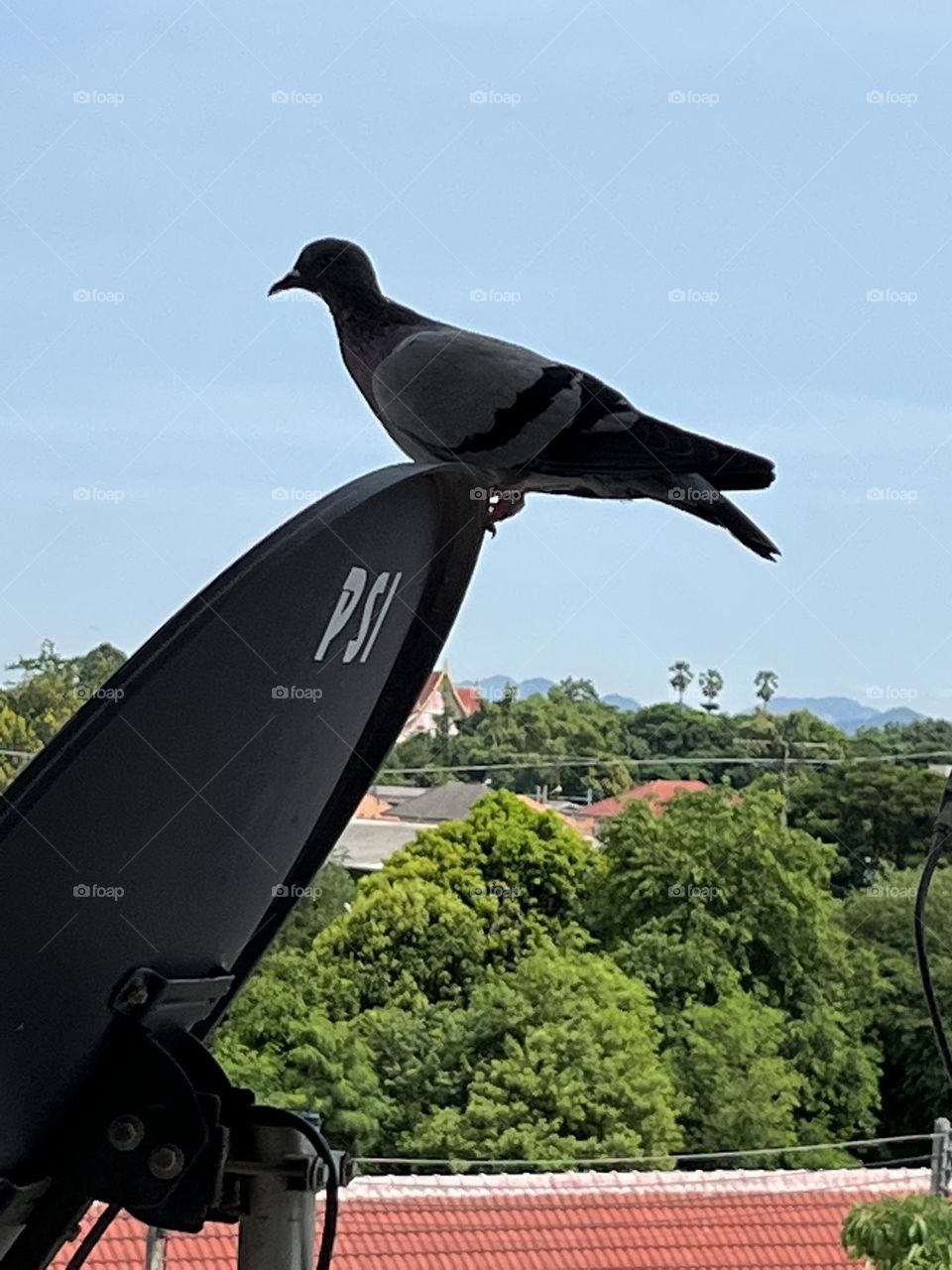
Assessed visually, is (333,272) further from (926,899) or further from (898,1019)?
(898,1019)

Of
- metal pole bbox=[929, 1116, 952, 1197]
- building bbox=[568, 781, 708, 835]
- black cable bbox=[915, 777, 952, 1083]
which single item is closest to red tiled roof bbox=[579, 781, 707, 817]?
building bbox=[568, 781, 708, 835]

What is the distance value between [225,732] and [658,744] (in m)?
5.35

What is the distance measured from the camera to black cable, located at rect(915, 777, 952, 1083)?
50cm

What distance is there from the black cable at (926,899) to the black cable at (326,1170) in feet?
0.63

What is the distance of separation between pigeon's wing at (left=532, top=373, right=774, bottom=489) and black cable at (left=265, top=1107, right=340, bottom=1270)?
0.50m

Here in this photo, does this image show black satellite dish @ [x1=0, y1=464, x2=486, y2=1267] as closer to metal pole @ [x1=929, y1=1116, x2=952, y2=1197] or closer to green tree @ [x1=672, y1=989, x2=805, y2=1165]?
metal pole @ [x1=929, y1=1116, x2=952, y2=1197]

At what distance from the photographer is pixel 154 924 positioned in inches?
15.1

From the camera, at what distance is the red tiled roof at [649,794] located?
6.04 metres

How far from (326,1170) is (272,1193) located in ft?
0.04

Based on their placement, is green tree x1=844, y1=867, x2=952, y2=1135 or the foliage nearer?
the foliage

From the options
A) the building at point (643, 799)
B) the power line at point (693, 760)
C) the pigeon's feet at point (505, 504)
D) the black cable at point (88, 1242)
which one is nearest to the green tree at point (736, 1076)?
the building at point (643, 799)

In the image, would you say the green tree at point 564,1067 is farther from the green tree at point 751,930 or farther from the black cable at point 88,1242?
the black cable at point 88,1242

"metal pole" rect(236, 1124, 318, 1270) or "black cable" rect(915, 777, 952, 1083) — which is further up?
"black cable" rect(915, 777, 952, 1083)

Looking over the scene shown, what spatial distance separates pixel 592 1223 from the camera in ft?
13.0
